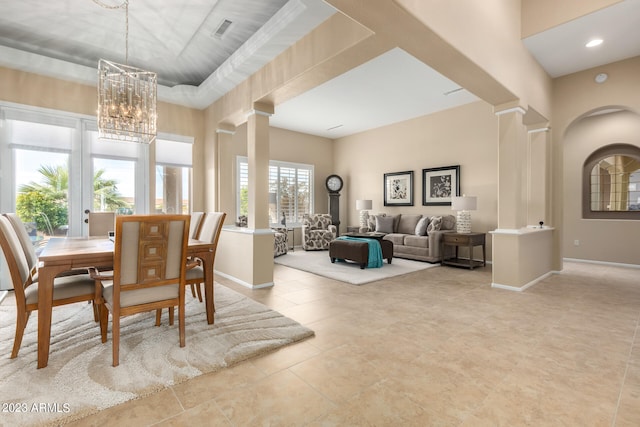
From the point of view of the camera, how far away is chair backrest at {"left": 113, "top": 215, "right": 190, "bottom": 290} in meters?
2.02

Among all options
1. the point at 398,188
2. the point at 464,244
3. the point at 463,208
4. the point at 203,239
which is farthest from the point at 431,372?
the point at 398,188

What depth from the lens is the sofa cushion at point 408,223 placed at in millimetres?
6727

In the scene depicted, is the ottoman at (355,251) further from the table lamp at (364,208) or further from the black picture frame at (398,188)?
the black picture frame at (398,188)

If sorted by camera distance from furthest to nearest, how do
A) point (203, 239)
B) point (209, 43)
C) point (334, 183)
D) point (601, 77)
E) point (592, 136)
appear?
1. point (334, 183)
2. point (592, 136)
3. point (601, 77)
4. point (209, 43)
5. point (203, 239)

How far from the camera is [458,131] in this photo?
20.7 feet

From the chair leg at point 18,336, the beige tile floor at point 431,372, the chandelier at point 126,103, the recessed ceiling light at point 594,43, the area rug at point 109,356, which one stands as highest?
the recessed ceiling light at point 594,43

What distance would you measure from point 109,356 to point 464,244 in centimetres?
516

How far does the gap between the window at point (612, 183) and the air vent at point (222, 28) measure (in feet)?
23.0

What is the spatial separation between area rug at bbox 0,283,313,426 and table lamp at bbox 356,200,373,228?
183 inches

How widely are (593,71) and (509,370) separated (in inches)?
192

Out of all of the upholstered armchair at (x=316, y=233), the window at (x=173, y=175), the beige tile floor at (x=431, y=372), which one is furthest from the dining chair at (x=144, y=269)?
the upholstered armchair at (x=316, y=233)

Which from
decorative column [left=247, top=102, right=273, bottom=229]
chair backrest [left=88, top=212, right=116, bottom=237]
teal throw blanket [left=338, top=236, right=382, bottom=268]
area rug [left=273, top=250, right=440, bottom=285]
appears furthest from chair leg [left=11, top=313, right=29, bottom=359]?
teal throw blanket [left=338, top=236, right=382, bottom=268]

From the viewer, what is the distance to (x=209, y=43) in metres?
3.78

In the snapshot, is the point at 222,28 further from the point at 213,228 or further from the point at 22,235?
the point at 22,235
